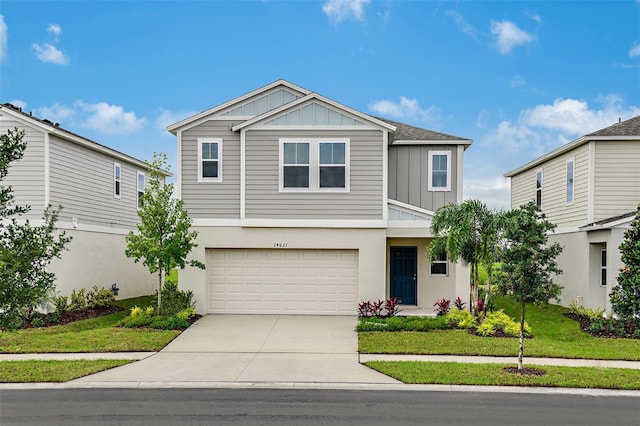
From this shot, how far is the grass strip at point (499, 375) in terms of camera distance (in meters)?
9.88

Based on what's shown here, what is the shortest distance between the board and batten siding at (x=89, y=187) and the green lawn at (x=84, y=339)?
4.80 meters

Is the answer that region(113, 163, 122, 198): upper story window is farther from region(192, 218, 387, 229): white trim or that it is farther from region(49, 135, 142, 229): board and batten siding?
region(192, 218, 387, 229): white trim

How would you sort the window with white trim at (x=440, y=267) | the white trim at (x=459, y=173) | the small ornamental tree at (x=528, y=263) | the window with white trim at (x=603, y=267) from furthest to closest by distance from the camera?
the white trim at (x=459, y=173), the window with white trim at (x=440, y=267), the window with white trim at (x=603, y=267), the small ornamental tree at (x=528, y=263)

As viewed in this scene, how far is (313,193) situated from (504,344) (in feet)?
26.3

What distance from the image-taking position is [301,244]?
1817 centimetres

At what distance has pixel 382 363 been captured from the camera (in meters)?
11.4

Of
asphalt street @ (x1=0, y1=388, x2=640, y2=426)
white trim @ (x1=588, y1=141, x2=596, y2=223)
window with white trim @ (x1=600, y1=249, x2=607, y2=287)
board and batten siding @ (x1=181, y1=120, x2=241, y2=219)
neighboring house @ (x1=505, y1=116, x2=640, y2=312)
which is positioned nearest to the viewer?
asphalt street @ (x1=0, y1=388, x2=640, y2=426)

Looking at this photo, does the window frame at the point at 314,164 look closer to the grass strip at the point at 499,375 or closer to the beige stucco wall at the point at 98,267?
the beige stucco wall at the point at 98,267

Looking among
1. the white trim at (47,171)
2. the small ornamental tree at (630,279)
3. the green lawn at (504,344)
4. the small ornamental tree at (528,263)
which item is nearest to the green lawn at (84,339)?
the white trim at (47,171)

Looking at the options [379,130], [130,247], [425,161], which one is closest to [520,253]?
[379,130]

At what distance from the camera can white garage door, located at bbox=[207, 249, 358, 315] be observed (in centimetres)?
1838

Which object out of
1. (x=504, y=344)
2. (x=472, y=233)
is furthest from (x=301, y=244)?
(x=504, y=344)

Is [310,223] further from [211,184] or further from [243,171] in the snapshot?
[211,184]

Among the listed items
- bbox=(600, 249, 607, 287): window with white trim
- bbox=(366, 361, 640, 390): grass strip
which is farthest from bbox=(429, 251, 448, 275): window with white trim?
bbox=(366, 361, 640, 390): grass strip
